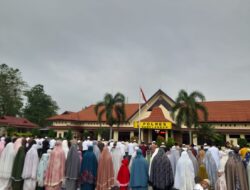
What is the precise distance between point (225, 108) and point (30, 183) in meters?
26.4

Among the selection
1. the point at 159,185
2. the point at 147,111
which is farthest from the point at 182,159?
the point at 147,111

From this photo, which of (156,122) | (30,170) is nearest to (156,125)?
(156,122)

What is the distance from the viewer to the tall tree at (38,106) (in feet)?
203

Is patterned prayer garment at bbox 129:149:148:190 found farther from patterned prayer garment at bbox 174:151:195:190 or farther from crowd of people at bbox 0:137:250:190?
patterned prayer garment at bbox 174:151:195:190

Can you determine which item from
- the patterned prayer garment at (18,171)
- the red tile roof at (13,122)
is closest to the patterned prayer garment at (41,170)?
the patterned prayer garment at (18,171)

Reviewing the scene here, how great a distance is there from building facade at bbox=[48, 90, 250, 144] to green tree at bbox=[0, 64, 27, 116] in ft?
72.7

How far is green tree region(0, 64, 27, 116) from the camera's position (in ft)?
161

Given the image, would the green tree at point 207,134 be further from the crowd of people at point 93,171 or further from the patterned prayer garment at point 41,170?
the patterned prayer garment at point 41,170

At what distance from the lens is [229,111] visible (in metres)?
27.2

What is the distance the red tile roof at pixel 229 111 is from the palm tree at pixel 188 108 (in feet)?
15.5

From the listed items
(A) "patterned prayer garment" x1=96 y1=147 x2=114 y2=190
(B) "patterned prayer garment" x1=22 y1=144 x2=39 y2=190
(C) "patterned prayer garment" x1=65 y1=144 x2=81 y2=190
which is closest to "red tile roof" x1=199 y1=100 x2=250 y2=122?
(A) "patterned prayer garment" x1=96 y1=147 x2=114 y2=190

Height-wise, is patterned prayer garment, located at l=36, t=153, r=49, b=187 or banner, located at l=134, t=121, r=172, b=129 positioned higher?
banner, located at l=134, t=121, r=172, b=129

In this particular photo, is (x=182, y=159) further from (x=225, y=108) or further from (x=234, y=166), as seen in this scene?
(x=225, y=108)

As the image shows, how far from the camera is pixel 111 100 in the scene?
2644cm
